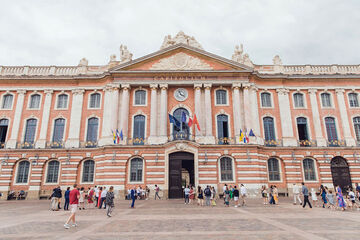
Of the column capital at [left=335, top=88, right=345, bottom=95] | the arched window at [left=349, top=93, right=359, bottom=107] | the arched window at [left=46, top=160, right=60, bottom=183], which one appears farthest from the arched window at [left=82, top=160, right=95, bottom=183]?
the arched window at [left=349, top=93, right=359, bottom=107]

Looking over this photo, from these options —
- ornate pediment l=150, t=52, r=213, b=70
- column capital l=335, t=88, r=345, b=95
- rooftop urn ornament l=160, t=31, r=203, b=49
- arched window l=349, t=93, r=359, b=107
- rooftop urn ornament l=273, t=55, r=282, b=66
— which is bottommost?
arched window l=349, t=93, r=359, b=107

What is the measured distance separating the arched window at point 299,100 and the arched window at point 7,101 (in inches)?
1382

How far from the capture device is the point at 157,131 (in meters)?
26.2

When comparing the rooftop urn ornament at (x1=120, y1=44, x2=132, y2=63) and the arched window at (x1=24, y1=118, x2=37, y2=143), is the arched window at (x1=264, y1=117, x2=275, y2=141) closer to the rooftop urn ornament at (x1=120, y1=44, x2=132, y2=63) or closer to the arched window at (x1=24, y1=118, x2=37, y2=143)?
the rooftop urn ornament at (x1=120, y1=44, x2=132, y2=63)

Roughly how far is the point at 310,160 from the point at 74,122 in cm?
2772

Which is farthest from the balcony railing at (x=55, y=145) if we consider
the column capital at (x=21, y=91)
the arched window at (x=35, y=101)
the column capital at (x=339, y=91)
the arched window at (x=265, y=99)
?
the column capital at (x=339, y=91)

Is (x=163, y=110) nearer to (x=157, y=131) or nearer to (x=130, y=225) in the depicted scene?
(x=157, y=131)

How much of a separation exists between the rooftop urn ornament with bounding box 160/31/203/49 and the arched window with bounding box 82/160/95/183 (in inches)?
650

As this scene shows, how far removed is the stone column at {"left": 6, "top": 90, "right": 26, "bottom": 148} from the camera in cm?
2722

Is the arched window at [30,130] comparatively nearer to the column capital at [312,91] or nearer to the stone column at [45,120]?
the stone column at [45,120]

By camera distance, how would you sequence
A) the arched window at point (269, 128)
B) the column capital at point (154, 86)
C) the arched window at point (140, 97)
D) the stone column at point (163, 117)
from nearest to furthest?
the stone column at point (163, 117) < the column capital at point (154, 86) < the arched window at point (269, 128) < the arched window at point (140, 97)

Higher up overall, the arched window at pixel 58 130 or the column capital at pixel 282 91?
the column capital at pixel 282 91

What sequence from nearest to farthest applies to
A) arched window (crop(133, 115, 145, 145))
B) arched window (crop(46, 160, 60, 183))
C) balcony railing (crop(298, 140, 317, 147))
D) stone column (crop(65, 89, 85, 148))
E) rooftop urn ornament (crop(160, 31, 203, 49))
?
arched window (crop(133, 115, 145, 145)) → arched window (crop(46, 160, 60, 183)) → stone column (crop(65, 89, 85, 148)) → balcony railing (crop(298, 140, 317, 147)) → rooftop urn ornament (crop(160, 31, 203, 49))

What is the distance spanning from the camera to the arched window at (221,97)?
28.0 metres
